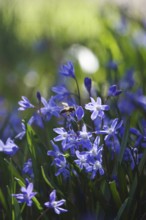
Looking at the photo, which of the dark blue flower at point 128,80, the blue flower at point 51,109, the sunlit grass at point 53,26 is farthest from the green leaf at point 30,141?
the sunlit grass at point 53,26

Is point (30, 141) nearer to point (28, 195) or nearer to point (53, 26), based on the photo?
point (28, 195)

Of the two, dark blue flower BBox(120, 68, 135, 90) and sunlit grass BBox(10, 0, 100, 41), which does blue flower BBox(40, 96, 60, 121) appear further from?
sunlit grass BBox(10, 0, 100, 41)

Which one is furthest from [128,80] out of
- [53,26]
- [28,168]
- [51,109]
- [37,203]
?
[53,26]

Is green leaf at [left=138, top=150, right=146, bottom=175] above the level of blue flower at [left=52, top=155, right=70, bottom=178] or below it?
below

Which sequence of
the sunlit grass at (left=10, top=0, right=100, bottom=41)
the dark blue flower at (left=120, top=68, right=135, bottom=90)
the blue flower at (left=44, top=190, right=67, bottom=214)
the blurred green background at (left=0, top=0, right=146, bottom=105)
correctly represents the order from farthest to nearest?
1. the sunlit grass at (left=10, top=0, right=100, bottom=41)
2. the blurred green background at (left=0, top=0, right=146, bottom=105)
3. the dark blue flower at (left=120, top=68, right=135, bottom=90)
4. the blue flower at (left=44, top=190, right=67, bottom=214)

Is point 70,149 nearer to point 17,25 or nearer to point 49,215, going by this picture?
point 49,215

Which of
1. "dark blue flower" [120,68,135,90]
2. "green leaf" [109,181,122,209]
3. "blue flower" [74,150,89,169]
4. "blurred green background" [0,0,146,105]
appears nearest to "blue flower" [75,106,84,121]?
"blue flower" [74,150,89,169]

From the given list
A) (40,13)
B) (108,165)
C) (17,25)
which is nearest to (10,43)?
(17,25)

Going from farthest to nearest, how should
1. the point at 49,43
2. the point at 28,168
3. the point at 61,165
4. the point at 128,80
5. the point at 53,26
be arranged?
1. the point at 53,26
2. the point at 49,43
3. the point at 128,80
4. the point at 28,168
5. the point at 61,165
